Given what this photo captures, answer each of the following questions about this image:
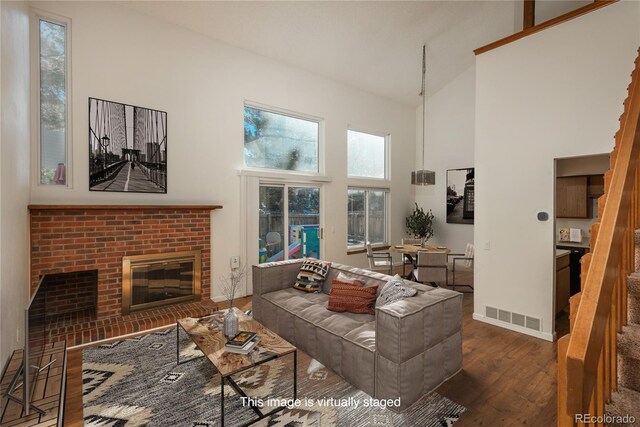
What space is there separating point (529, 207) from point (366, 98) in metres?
4.08

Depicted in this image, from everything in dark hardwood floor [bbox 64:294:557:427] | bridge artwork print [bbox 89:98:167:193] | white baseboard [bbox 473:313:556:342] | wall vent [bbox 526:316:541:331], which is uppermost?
bridge artwork print [bbox 89:98:167:193]

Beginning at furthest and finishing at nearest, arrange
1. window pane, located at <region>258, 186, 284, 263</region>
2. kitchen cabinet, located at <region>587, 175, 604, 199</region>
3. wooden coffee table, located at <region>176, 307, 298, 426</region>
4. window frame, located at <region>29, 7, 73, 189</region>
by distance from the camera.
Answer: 1. window pane, located at <region>258, 186, 284, 263</region>
2. kitchen cabinet, located at <region>587, 175, 604, 199</region>
3. window frame, located at <region>29, 7, 73, 189</region>
4. wooden coffee table, located at <region>176, 307, 298, 426</region>

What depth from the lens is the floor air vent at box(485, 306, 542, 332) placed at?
11.2 feet

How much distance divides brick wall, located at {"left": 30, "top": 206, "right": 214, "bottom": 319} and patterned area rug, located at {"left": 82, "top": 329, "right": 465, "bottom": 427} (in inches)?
40.3

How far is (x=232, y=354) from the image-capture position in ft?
7.04

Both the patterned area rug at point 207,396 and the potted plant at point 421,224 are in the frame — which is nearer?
the patterned area rug at point 207,396

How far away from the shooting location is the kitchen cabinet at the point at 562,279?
360 cm

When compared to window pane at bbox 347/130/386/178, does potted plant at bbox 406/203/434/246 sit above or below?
below

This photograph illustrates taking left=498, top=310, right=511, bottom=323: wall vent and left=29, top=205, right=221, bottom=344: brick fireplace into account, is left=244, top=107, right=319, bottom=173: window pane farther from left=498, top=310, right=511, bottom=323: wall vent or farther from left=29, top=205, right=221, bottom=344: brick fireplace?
left=498, top=310, right=511, bottom=323: wall vent

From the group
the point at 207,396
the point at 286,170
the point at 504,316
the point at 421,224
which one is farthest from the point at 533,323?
the point at 286,170

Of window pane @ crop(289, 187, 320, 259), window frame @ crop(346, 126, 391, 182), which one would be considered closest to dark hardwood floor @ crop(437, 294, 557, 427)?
window pane @ crop(289, 187, 320, 259)

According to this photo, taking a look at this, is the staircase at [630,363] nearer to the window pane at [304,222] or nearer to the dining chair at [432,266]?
the dining chair at [432,266]

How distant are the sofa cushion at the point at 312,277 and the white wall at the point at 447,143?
4.16 m

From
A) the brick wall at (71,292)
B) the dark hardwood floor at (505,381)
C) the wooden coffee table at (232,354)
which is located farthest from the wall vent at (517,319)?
the brick wall at (71,292)
